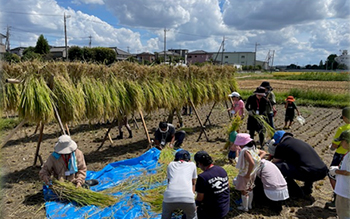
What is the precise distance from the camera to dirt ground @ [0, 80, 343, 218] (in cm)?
438

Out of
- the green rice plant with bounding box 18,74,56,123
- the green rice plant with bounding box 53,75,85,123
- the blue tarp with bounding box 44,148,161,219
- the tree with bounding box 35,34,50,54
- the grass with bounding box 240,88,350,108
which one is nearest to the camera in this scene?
the blue tarp with bounding box 44,148,161,219

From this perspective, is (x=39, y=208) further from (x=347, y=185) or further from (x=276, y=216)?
(x=347, y=185)

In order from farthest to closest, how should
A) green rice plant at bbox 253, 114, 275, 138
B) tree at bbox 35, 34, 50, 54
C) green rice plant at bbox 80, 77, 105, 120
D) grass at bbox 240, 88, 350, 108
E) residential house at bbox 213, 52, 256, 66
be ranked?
residential house at bbox 213, 52, 256, 66 → tree at bbox 35, 34, 50, 54 → grass at bbox 240, 88, 350, 108 → green rice plant at bbox 253, 114, 275, 138 → green rice plant at bbox 80, 77, 105, 120

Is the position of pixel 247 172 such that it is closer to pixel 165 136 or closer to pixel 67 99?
pixel 165 136

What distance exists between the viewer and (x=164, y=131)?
277 inches

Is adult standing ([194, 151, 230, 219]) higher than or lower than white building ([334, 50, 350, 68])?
lower

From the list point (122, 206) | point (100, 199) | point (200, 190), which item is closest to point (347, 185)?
point (200, 190)

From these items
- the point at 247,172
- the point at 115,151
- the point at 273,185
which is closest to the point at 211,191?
the point at 247,172

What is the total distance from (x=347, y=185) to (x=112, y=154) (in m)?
5.66

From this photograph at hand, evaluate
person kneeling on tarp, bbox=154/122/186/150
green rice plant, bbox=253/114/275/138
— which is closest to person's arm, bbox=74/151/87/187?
person kneeling on tarp, bbox=154/122/186/150

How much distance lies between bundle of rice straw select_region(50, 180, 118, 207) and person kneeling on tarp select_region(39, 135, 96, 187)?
143mm

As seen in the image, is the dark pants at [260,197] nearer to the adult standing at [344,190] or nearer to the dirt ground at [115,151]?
the dirt ground at [115,151]

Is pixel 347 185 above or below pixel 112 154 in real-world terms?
above

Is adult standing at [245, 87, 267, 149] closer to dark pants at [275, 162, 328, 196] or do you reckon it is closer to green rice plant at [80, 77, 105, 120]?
dark pants at [275, 162, 328, 196]
